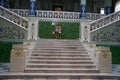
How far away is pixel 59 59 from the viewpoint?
10.2 metres

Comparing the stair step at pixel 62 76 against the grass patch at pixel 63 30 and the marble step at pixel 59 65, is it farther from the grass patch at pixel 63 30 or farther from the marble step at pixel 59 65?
the grass patch at pixel 63 30

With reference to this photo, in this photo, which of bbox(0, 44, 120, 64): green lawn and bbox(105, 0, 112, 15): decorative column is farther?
bbox(105, 0, 112, 15): decorative column

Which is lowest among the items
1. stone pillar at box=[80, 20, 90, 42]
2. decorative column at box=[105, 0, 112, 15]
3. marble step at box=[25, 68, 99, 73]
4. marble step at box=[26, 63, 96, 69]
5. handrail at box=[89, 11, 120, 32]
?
marble step at box=[25, 68, 99, 73]

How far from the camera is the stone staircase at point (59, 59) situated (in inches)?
350

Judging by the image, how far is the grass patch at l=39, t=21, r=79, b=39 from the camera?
15953mm

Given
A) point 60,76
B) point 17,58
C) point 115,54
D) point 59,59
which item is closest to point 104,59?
point 60,76

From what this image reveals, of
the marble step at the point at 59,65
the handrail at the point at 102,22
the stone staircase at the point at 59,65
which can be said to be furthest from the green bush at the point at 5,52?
the handrail at the point at 102,22

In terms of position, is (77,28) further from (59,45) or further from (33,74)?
(33,74)

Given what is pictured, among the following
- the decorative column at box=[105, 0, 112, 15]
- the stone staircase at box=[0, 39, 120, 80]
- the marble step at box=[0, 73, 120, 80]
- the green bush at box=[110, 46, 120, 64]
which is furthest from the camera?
the decorative column at box=[105, 0, 112, 15]

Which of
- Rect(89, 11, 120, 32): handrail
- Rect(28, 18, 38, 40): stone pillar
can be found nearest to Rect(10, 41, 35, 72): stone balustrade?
Rect(28, 18, 38, 40): stone pillar

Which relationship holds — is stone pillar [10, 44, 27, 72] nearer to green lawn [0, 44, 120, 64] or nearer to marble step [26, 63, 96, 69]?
marble step [26, 63, 96, 69]

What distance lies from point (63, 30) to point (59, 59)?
20.3 feet

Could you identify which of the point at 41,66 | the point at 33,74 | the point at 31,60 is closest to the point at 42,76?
the point at 33,74

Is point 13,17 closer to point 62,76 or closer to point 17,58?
point 17,58
